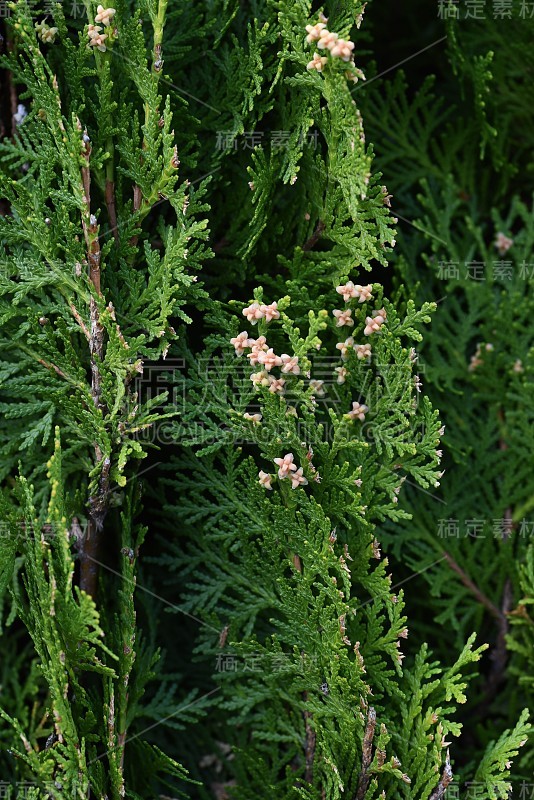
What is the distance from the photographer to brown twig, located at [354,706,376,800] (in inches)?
67.9

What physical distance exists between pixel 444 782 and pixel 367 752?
0.17 meters

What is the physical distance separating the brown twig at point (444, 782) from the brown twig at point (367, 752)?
0.48 ft

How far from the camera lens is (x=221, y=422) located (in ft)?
6.36

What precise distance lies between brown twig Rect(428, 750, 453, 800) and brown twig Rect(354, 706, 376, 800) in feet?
0.48

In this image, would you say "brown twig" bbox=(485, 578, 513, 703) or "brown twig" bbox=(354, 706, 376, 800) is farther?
"brown twig" bbox=(485, 578, 513, 703)

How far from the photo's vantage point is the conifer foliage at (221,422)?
1688mm

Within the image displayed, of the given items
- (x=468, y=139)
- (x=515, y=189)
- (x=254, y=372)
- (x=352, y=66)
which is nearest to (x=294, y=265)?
(x=254, y=372)

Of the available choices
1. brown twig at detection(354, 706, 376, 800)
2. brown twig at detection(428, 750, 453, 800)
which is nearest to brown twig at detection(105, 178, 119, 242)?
brown twig at detection(354, 706, 376, 800)

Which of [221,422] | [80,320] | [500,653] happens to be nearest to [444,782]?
[500,653]

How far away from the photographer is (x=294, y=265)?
1867 millimetres

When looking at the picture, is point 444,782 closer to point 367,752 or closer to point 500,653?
point 367,752

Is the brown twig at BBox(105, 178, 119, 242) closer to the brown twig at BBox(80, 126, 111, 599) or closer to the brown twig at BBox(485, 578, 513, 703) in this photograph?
the brown twig at BBox(80, 126, 111, 599)

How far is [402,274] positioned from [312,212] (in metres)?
0.32

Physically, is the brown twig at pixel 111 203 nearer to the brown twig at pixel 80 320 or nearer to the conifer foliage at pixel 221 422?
the conifer foliage at pixel 221 422
